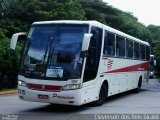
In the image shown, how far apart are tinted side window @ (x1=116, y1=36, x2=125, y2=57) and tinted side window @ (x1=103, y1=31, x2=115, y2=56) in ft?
2.37

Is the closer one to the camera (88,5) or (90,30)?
(90,30)

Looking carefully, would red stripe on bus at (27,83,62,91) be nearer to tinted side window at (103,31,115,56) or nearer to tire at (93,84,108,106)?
tire at (93,84,108,106)

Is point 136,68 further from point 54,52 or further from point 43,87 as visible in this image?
point 43,87

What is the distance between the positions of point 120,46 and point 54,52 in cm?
530

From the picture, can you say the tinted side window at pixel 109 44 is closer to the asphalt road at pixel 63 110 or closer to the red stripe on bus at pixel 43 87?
the asphalt road at pixel 63 110

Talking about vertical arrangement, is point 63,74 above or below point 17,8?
below

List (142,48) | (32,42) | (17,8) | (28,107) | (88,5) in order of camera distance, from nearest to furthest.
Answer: (32,42)
(28,107)
(142,48)
(17,8)
(88,5)

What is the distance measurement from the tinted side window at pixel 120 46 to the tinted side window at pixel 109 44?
0.72m

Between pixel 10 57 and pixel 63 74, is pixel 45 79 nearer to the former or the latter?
pixel 63 74

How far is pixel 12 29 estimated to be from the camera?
29234mm

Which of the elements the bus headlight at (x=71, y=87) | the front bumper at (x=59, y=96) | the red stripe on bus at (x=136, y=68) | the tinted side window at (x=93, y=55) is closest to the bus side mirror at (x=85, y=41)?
the tinted side window at (x=93, y=55)

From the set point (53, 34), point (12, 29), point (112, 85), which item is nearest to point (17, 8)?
point (12, 29)

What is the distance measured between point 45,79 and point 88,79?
1539 millimetres

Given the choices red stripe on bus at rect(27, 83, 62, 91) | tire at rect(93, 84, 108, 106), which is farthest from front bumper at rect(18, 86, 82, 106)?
tire at rect(93, 84, 108, 106)
